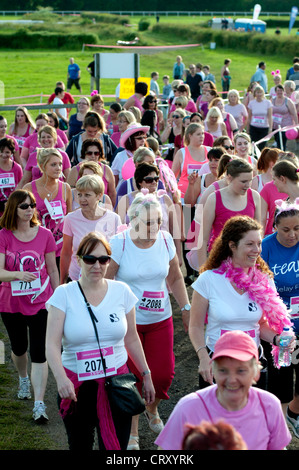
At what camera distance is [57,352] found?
13.8 feet

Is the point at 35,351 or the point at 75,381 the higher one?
the point at 75,381

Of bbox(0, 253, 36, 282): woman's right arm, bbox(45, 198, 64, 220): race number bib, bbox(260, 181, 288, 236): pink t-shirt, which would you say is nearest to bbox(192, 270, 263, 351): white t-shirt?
bbox(0, 253, 36, 282): woman's right arm

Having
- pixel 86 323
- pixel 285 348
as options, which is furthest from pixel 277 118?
pixel 86 323

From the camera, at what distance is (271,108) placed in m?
15.7

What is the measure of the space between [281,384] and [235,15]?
83.1m

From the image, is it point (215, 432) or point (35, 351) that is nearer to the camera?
point (215, 432)

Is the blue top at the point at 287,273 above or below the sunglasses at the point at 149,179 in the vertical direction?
below

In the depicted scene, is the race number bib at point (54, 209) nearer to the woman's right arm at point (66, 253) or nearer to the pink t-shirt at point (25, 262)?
the woman's right arm at point (66, 253)

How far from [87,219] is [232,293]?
212 centimetres

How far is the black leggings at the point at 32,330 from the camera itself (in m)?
5.89

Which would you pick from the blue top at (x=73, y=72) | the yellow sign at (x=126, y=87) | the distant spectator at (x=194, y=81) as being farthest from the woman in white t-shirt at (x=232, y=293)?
the blue top at (x=73, y=72)

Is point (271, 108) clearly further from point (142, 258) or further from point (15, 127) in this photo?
point (142, 258)

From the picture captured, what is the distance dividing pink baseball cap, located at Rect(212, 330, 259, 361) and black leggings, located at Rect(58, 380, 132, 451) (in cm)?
112
